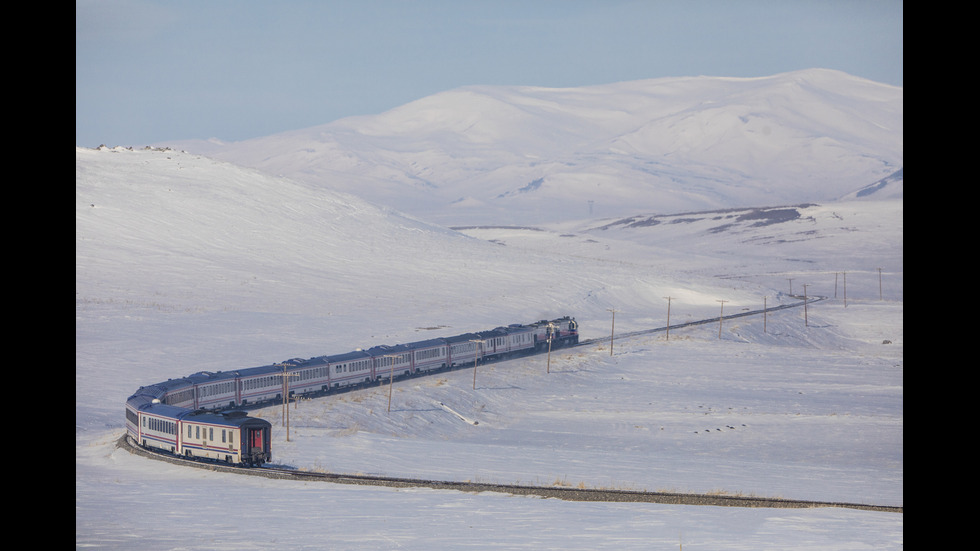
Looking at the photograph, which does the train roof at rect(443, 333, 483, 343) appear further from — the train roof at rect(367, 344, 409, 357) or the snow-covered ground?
the train roof at rect(367, 344, 409, 357)

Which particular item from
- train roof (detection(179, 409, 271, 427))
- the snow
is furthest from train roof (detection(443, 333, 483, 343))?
train roof (detection(179, 409, 271, 427))

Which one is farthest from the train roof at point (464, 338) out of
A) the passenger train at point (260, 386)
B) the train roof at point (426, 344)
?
the train roof at point (426, 344)

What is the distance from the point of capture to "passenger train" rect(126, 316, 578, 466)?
124 ft

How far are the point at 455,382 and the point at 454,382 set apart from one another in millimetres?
89

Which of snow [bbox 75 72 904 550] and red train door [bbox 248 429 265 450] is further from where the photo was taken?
red train door [bbox 248 429 265 450]

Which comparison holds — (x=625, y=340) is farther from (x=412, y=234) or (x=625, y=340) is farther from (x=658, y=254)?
(x=658, y=254)

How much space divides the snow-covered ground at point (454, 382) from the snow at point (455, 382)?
0.69ft

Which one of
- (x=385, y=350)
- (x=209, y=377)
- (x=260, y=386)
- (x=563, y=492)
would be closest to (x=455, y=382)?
(x=385, y=350)

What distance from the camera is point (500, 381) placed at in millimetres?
68625

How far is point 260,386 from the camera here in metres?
52.2

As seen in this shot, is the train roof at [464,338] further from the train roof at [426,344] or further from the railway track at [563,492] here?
the railway track at [563,492]

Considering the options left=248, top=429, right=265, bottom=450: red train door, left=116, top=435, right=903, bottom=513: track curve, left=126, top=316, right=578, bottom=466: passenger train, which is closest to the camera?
left=116, top=435, right=903, bottom=513: track curve

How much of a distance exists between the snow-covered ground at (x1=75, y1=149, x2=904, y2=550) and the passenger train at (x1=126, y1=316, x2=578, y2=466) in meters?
1.43
